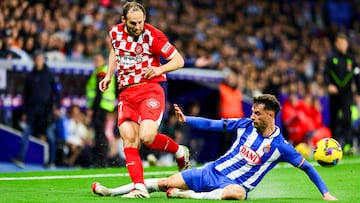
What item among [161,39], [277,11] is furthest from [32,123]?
[277,11]

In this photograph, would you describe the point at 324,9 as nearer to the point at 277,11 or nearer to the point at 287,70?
the point at 277,11

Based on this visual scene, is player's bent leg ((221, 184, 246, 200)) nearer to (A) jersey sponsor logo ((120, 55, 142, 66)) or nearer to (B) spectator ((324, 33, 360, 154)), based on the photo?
(A) jersey sponsor logo ((120, 55, 142, 66))

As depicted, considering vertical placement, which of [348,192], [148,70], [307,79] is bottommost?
[307,79]

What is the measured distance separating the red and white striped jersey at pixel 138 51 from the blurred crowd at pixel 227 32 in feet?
14.6

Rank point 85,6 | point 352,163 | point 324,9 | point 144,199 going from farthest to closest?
point 324,9 < point 85,6 < point 352,163 < point 144,199

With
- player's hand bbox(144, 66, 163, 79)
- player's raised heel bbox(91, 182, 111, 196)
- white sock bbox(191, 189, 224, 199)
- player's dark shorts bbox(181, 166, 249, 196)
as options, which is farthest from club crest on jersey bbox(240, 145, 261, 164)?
player's raised heel bbox(91, 182, 111, 196)

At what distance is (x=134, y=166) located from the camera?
1115 centimetres

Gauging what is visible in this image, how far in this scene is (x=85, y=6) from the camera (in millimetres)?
23359

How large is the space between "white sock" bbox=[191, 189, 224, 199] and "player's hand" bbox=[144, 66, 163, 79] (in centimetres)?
143

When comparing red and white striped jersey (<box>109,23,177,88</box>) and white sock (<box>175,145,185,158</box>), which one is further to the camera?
white sock (<box>175,145,185,158</box>)

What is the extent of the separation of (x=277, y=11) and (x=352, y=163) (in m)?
15.9

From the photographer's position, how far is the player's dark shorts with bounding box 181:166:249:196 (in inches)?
425

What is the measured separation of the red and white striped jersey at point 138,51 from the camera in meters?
11.7

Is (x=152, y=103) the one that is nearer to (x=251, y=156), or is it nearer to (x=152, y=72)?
(x=152, y=72)
